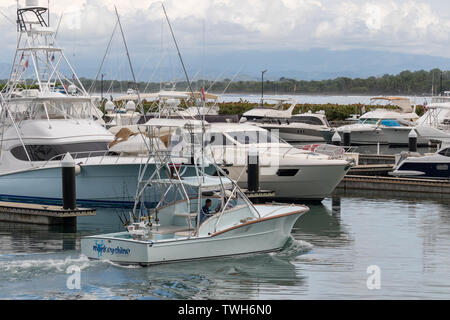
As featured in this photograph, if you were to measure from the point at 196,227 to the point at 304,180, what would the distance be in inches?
422

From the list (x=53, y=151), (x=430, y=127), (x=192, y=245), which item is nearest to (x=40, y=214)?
(x=53, y=151)

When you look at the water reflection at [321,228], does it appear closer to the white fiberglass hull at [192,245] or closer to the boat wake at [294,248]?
the boat wake at [294,248]

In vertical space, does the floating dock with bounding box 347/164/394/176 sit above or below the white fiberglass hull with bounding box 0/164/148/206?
below

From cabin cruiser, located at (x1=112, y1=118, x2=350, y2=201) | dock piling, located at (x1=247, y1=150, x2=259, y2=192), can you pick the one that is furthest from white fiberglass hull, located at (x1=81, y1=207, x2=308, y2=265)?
cabin cruiser, located at (x1=112, y1=118, x2=350, y2=201)

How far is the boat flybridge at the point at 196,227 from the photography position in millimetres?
18438

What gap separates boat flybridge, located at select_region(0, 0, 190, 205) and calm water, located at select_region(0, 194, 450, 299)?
2.16m

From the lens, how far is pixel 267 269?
1928 cm

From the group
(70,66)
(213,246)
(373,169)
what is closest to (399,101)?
(373,169)

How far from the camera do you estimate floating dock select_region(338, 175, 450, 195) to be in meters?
31.9

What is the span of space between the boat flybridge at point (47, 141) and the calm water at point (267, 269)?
7.09 feet

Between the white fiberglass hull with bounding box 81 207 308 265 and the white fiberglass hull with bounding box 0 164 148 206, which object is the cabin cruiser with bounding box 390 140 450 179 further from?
the white fiberglass hull with bounding box 81 207 308 265

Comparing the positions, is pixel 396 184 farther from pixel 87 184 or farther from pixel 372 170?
pixel 87 184

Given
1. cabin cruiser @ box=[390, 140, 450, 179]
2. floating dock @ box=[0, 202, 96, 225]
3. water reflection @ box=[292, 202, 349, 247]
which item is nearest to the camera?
water reflection @ box=[292, 202, 349, 247]
